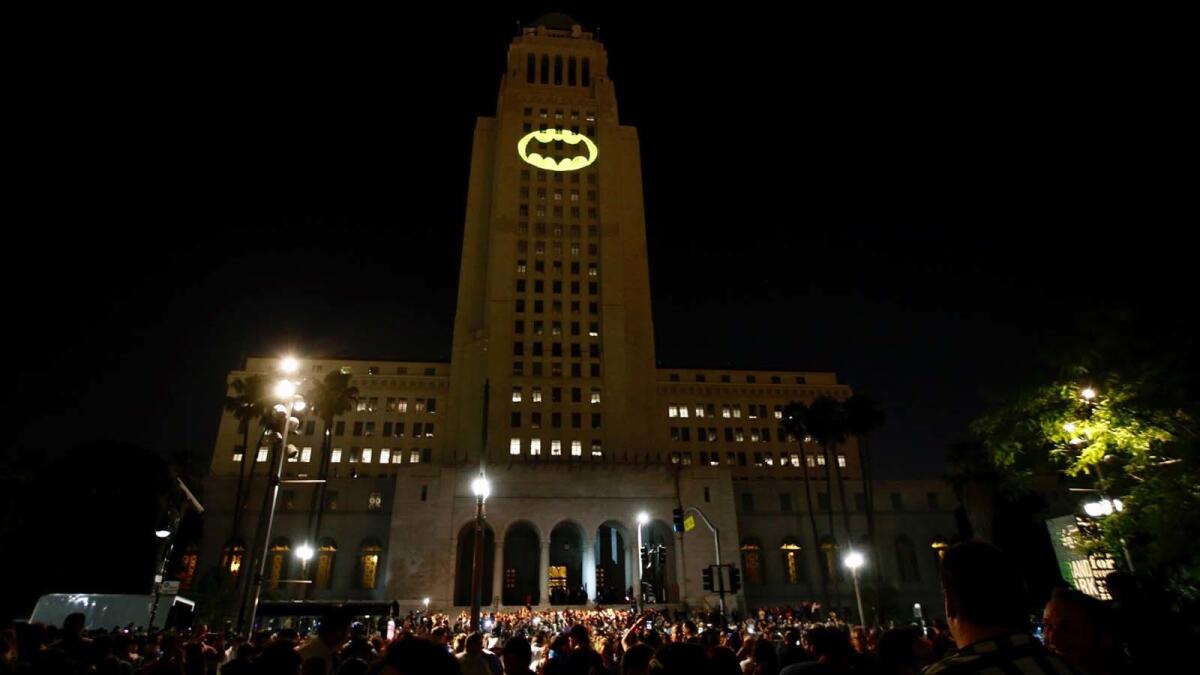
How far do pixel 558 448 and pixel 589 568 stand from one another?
13.9 meters

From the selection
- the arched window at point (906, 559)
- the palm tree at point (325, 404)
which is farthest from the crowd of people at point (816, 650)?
the arched window at point (906, 559)

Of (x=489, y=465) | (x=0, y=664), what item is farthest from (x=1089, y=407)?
(x=489, y=465)

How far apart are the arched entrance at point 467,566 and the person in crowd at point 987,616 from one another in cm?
5032

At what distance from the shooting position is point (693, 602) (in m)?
47.2

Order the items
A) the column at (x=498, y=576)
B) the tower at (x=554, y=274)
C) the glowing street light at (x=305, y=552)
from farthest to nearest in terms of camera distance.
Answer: the tower at (x=554, y=274) → the column at (x=498, y=576) → the glowing street light at (x=305, y=552)

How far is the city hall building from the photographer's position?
168 ft

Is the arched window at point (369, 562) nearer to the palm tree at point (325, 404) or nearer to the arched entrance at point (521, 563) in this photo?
the palm tree at point (325, 404)

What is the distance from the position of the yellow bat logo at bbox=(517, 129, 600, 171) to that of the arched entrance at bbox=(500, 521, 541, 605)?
41779 millimetres

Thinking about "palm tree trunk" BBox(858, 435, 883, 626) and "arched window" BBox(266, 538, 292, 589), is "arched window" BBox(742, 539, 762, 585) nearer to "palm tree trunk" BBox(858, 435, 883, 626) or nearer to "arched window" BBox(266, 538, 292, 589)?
"palm tree trunk" BBox(858, 435, 883, 626)

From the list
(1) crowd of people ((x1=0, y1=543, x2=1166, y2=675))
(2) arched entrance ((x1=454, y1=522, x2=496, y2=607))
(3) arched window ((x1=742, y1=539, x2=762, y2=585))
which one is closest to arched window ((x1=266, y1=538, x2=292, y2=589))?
(2) arched entrance ((x1=454, y1=522, x2=496, y2=607))

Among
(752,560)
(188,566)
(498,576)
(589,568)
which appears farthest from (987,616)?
(188,566)

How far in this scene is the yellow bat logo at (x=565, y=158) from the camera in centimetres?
7225

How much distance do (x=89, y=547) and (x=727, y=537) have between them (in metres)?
48.9

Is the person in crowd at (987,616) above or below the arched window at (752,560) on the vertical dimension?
below
